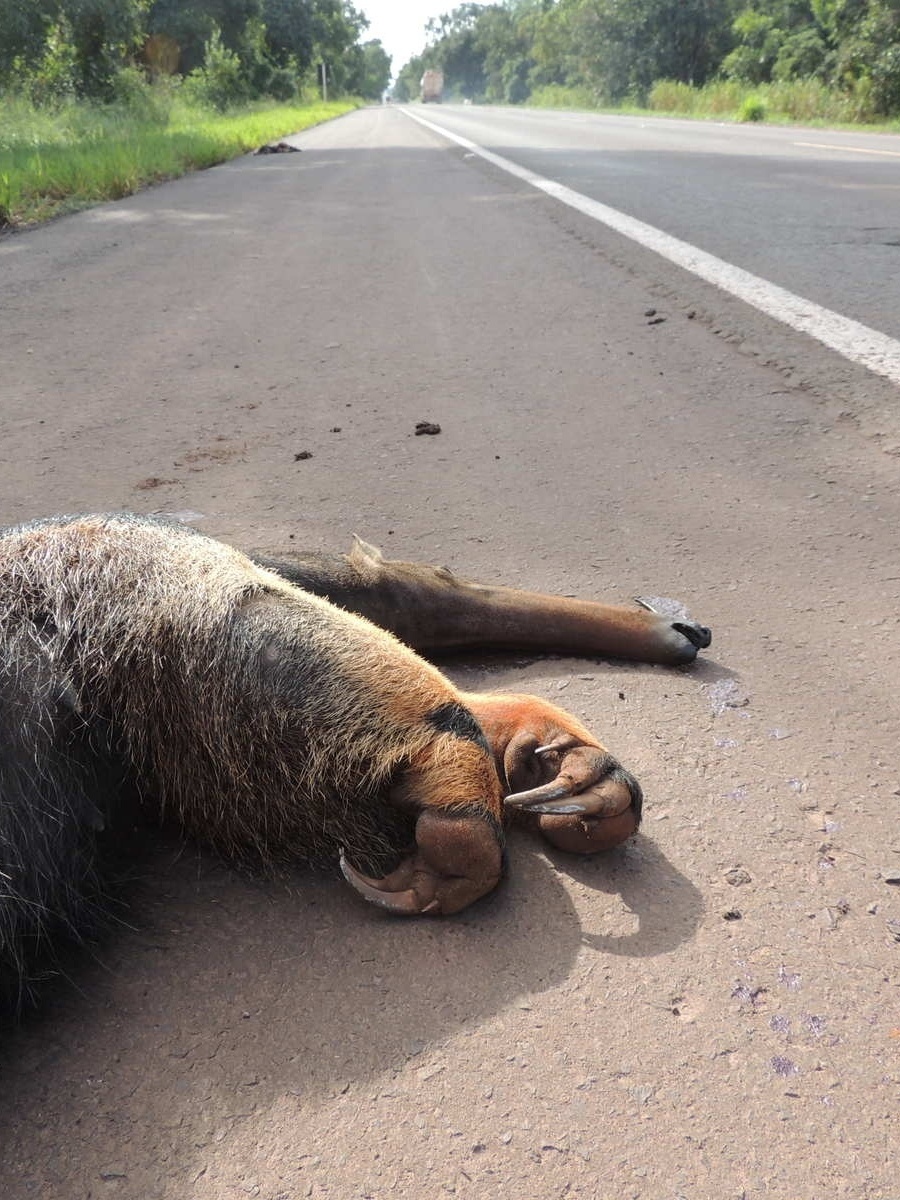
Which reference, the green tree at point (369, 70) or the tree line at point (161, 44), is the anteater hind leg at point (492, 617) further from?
the green tree at point (369, 70)

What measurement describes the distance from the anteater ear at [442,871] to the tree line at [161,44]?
18.6m

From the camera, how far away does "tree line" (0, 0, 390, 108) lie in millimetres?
18031

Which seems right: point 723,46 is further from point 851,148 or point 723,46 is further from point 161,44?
point 851,148

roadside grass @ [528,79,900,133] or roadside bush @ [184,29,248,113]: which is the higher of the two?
roadside bush @ [184,29,248,113]

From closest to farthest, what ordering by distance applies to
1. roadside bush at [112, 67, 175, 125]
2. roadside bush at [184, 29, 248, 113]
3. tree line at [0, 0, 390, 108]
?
tree line at [0, 0, 390, 108]
roadside bush at [112, 67, 175, 125]
roadside bush at [184, 29, 248, 113]

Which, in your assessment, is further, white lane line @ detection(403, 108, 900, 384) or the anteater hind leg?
white lane line @ detection(403, 108, 900, 384)

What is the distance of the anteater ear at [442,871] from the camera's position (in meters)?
1.70

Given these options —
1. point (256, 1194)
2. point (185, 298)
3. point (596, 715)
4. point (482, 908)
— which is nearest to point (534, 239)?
point (185, 298)

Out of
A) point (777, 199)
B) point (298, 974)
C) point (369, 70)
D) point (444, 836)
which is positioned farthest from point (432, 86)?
point (298, 974)

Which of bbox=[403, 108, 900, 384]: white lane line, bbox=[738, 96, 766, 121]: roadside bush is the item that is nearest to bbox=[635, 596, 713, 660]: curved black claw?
bbox=[403, 108, 900, 384]: white lane line

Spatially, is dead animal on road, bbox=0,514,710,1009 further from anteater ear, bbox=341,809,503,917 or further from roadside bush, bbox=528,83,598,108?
roadside bush, bbox=528,83,598,108

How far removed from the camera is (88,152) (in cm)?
1377

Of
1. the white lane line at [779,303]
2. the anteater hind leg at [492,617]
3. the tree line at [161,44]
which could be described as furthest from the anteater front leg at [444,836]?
the tree line at [161,44]

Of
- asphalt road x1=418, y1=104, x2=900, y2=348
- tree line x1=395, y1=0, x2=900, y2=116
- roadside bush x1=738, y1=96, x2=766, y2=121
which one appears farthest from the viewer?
roadside bush x1=738, y1=96, x2=766, y2=121
